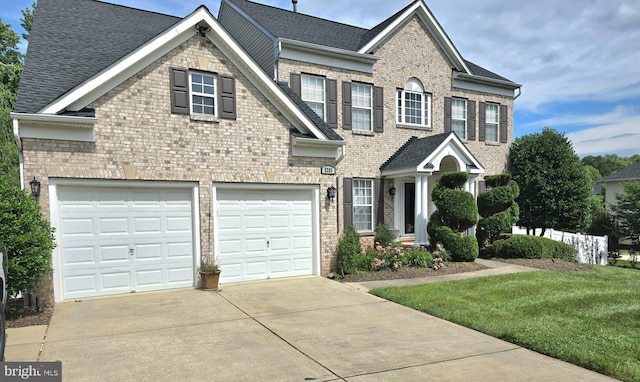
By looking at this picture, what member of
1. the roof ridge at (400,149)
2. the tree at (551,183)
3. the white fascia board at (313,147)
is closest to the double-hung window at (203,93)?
the white fascia board at (313,147)

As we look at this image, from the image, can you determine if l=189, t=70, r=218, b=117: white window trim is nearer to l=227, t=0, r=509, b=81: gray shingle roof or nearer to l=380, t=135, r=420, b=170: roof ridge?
l=227, t=0, r=509, b=81: gray shingle roof

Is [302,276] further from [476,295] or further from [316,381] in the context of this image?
[316,381]

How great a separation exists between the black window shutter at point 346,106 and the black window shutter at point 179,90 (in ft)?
21.7

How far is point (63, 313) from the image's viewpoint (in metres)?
7.59

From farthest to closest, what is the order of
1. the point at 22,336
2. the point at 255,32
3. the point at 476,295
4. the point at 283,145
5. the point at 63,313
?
the point at 255,32 < the point at 283,145 < the point at 476,295 < the point at 63,313 < the point at 22,336

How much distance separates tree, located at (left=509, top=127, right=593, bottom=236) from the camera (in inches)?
725

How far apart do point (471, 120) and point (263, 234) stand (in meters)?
11.5

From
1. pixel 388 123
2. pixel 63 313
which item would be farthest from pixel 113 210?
pixel 388 123

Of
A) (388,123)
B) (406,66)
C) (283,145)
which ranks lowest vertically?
(283,145)

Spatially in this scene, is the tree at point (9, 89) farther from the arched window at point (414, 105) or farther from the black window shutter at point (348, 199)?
the arched window at point (414, 105)

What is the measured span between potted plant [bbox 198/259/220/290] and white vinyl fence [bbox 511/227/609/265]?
48.1 ft

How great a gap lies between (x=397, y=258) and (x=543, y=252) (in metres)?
5.90

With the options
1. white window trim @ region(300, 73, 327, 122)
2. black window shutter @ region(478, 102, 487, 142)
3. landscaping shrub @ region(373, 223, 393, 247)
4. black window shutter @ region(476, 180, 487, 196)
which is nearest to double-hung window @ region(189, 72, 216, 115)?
white window trim @ region(300, 73, 327, 122)

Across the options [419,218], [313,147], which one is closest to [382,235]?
[419,218]
